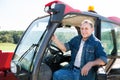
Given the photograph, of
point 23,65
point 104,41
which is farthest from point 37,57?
point 104,41

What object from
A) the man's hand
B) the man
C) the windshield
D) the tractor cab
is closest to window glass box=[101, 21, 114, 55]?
the tractor cab

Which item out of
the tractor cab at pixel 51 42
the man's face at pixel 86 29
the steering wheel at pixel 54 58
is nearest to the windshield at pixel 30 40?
the tractor cab at pixel 51 42

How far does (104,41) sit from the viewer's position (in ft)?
15.1

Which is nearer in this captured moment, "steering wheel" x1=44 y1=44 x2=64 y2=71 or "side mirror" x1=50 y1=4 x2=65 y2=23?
"side mirror" x1=50 y1=4 x2=65 y2=23

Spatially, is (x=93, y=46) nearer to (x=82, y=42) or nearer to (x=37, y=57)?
(x=82, y=42)

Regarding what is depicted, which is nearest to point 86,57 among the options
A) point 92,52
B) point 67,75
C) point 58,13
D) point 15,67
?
point 92,52

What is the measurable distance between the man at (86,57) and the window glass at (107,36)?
0.38 m

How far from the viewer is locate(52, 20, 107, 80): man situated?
4039 millimetres

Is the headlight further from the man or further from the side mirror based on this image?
the side mirror

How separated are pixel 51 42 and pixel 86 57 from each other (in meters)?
0.67

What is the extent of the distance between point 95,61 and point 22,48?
1.36 meters

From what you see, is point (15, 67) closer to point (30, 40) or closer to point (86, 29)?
point (30, 40)

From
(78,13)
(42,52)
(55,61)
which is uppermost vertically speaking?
(78,13)

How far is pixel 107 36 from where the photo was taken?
4.70m
